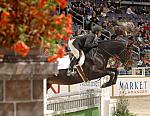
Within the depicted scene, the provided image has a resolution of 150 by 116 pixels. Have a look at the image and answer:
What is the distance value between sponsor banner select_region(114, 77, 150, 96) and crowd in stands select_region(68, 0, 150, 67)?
5.83ft

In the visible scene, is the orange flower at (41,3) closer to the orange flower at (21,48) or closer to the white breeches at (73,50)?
the orange flower at (21,48)

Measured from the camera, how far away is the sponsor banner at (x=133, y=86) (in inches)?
638

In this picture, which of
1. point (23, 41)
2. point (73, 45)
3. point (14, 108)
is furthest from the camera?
point (73, 45)

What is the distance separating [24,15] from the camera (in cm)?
208

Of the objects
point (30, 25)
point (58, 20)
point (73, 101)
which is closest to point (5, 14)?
point (30, 25)

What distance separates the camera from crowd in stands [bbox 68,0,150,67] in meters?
20.2

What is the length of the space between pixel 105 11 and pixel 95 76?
42.0 feet

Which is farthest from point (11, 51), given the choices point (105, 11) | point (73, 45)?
point (105, 11)

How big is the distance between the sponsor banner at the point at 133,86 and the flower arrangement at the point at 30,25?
13.9 metres

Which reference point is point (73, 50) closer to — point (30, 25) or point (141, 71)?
point (141, 71)

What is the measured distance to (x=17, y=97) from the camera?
2.18 metres

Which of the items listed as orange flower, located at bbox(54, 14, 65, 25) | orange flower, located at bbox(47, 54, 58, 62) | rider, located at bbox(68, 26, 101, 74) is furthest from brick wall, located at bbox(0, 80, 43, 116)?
rider, located at bbox(68, 26, 101, 74)

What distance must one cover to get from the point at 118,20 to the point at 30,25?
69.7 ft

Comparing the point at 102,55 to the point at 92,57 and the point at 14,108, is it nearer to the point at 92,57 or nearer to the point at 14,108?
the point at 92,57
